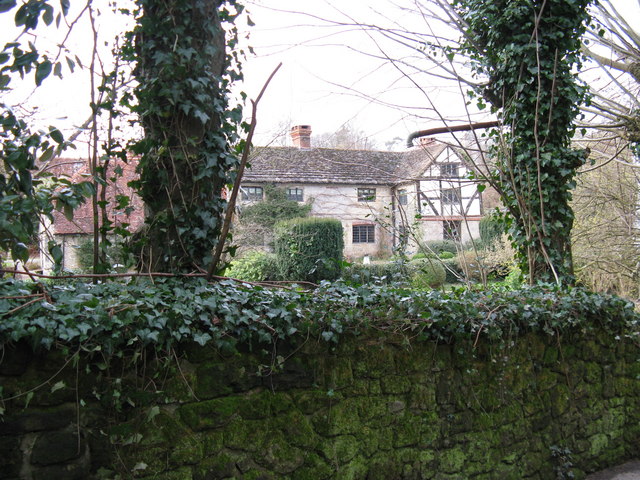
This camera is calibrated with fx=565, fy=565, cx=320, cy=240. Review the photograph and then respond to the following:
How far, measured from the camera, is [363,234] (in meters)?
25.0

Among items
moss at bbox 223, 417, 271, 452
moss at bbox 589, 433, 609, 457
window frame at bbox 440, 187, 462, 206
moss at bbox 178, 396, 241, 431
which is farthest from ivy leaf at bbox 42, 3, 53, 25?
moss at bbox 589, 433, 609, 457

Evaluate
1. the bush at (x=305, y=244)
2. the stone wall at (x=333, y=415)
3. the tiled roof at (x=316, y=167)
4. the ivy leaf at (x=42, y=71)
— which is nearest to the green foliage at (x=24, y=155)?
the ivy leaf at (x=42, y=71)

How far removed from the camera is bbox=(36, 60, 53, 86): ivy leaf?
2637 mm

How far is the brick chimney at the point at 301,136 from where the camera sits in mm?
24156

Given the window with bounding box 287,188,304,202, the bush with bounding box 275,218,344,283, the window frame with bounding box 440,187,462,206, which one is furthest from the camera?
the window with bounding box 287,188,304,202

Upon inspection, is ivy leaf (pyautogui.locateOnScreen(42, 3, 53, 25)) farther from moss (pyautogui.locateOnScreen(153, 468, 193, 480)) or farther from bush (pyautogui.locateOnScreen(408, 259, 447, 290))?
bush (pyautogui.locateOnScreen(408, 259, 447, 290))

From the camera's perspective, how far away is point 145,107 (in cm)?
350

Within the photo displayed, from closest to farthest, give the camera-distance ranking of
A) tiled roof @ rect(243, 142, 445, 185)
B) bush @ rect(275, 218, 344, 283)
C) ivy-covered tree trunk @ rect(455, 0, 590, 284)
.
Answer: ivy-covered tree trunk @ rect(455, 0, 590, 284), bush @ rect(275, 218, 344, 283), tiled roof @ rect(243, 142, 445, 185)

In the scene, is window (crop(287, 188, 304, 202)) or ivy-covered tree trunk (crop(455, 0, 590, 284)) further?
window (crop(287, 188, 304, 202))

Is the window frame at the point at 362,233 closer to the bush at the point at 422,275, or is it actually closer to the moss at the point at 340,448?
the bush at the point at 422,275

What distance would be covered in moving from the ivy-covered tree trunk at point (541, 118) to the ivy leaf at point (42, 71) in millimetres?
4574

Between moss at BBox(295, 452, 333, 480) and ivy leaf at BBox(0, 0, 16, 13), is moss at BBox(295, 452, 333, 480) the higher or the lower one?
the lower one

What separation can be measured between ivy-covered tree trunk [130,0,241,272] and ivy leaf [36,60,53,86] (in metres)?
0.82

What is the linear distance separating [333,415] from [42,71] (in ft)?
7.72
